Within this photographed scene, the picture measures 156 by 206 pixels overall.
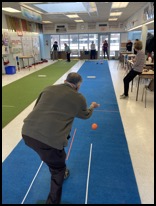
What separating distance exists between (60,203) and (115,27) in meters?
15.3

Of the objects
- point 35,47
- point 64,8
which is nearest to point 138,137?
point 64,8

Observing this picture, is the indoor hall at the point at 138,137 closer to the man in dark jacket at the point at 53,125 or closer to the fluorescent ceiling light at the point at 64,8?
the man in dark jacket at the point at 53,125

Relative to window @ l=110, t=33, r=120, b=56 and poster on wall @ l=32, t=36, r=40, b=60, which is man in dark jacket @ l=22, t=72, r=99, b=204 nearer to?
poster on wall @ l=32, t=36, r=40, b=60

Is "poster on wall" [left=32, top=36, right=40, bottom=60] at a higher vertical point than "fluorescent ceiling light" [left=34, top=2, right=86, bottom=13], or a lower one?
lower

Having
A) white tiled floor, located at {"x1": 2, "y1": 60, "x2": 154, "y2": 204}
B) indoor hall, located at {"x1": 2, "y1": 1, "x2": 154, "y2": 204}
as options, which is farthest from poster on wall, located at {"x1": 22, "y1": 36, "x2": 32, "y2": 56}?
white tiled floor, located at {"x1": 2, "y1": 60, "x2": 154, "y2": 204}

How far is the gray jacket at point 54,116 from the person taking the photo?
1602mm

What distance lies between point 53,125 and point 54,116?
8cm

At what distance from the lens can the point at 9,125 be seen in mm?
3787

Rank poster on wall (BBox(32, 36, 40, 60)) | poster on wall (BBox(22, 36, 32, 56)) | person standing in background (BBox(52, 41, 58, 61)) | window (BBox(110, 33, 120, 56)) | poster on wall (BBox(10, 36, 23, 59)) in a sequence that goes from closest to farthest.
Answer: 1. poster on wall (BBox(10, 36, 23, 59))
2. poster on wall (BBox(22, 36, 32, 56))
3. poster on wall (BBox(32, 36, 40, 60))
4. person standing in background (BBox(52, 41, 58, 61))
5. window (BBox(110, 33, 120, 56))

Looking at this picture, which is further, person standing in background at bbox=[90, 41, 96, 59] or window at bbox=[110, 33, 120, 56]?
window at bbox=[110, 33, 120, 56]

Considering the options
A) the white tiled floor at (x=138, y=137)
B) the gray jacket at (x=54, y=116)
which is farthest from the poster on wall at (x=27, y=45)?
the gray jacket at (x=54, y=116)

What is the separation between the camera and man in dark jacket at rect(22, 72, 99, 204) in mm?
1604

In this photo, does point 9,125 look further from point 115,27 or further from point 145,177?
point 115,27

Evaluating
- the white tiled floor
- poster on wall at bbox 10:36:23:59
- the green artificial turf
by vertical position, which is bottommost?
→ the white tiled floor
